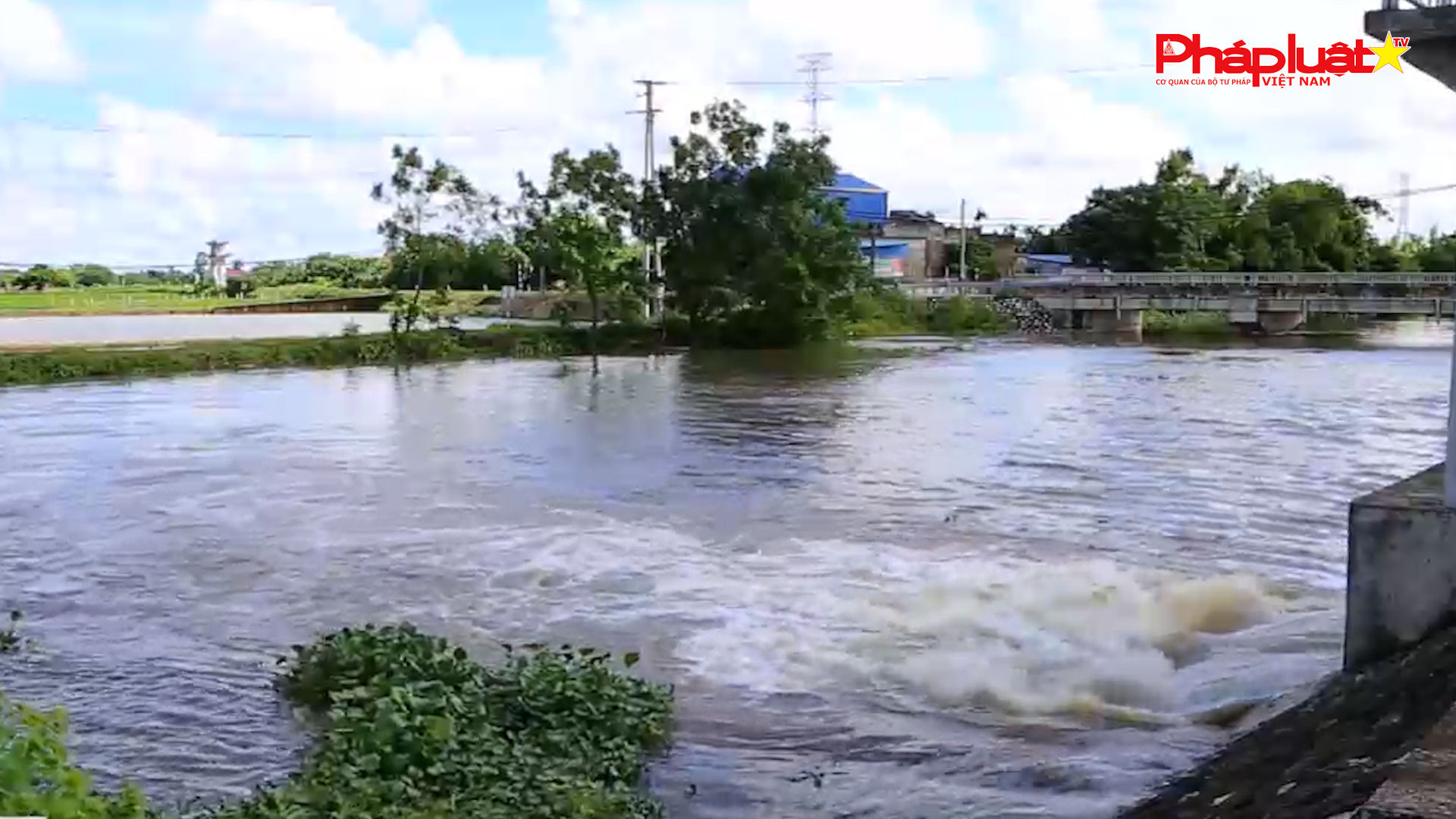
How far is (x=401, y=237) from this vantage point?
3856 centimetres

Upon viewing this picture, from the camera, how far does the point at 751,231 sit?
135ft

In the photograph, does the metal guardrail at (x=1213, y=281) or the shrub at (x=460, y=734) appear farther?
the metal guardrail at (x=1213, y=281)

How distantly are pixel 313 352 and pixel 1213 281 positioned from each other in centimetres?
3809

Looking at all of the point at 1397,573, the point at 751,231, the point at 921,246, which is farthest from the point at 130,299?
the point at 1397,573

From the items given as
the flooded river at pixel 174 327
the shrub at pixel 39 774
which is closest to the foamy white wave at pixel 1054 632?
the shrub at pixel 39 774

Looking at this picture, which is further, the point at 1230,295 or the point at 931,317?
the point at 931,317

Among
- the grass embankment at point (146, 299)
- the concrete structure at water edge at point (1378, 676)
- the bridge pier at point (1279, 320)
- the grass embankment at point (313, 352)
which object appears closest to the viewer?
the concrete structure at water edge at point (1378, 676)

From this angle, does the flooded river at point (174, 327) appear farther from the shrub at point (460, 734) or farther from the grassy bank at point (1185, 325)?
the grassy bank at point (1185, 325)

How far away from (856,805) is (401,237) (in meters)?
34.2

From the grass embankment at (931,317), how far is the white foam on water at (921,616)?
42.3 m

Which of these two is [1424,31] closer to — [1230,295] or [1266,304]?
[1266,304]

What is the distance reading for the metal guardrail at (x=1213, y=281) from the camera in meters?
56.1

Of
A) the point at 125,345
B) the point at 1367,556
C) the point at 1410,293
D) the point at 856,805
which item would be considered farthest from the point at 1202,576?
the point at 1410,293

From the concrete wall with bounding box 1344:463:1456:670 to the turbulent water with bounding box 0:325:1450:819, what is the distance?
42.6 inches
